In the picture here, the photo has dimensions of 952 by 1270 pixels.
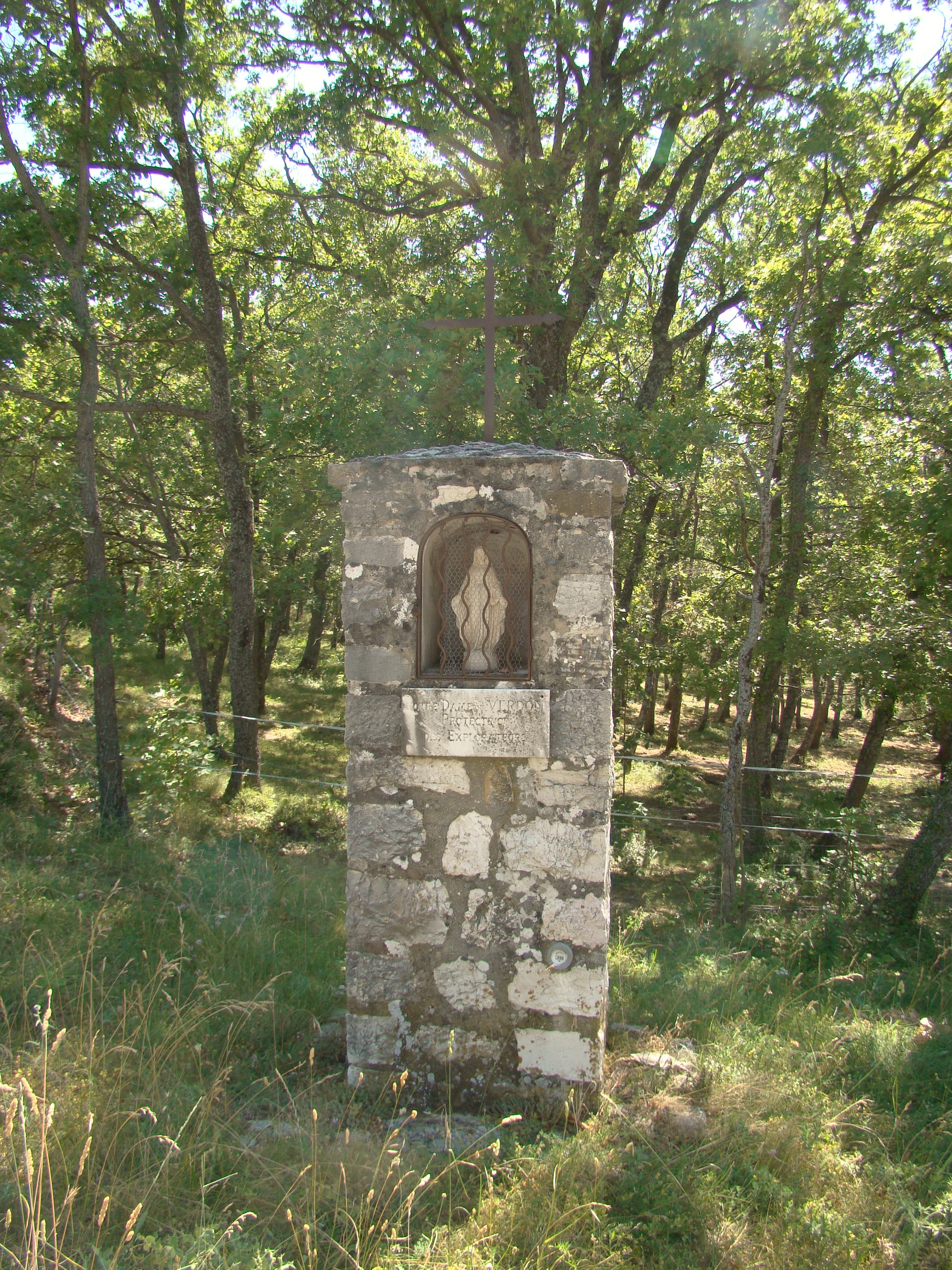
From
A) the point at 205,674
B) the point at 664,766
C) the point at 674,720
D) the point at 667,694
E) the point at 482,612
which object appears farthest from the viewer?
the point at 667,694

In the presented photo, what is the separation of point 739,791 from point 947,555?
2970mm

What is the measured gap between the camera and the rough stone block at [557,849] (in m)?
3.08

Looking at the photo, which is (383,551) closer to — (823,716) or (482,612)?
(482,612)

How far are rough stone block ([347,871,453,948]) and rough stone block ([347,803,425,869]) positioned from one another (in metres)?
0.08

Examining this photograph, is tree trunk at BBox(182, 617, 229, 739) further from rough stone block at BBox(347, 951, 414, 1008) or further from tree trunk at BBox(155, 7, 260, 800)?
rough stone block at BBox(347, 951, 414, 1008)

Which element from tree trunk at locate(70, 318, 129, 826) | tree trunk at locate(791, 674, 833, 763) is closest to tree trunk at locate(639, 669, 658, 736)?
tree trunk at locate(791, 674, 833, 763)

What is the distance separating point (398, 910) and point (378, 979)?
30cm

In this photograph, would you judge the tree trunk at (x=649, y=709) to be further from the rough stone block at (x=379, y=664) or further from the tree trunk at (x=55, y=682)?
the rough stone block at (x=379, y=664)

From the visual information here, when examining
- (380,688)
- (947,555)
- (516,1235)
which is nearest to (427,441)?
(380,688)

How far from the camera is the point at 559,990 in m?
3.10

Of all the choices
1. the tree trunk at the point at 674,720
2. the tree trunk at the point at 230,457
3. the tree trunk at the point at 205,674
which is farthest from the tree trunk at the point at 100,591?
the tree trunk at the point at 674,720

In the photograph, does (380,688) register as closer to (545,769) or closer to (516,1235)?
(545,769)

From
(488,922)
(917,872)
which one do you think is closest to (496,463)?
(488,922)

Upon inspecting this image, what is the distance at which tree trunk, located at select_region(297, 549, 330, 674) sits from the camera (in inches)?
524
